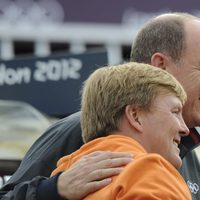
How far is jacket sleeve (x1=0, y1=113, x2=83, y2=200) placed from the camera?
2.92 m

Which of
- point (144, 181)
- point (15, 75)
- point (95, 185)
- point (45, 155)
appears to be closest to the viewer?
point (144, 181)

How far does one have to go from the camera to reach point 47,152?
117 inches

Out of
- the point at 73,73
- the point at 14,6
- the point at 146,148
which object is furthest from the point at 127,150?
the point at 14,6

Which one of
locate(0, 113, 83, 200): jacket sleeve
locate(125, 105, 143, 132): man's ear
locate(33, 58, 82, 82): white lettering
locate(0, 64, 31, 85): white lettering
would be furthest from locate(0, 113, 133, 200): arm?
locate(0, 64, 31, 85): white lettering

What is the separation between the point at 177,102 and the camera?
8.21 feet

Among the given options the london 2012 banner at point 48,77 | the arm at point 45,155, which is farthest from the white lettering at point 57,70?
the arm at point 45,155

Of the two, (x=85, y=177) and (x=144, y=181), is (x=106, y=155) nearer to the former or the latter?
(x=85, y=177)

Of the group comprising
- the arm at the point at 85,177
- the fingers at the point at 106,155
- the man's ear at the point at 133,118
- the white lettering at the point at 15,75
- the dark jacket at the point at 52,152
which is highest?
the man's ear at the point at 133,118

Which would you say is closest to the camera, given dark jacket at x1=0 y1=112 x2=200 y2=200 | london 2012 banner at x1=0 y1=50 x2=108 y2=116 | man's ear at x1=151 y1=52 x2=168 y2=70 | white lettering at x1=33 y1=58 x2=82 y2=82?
dark jacket at x1=0 y1=112 x2=200 y2=200

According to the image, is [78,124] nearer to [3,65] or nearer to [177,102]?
[177,102]

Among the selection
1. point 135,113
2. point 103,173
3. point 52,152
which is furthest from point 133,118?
point 52,152

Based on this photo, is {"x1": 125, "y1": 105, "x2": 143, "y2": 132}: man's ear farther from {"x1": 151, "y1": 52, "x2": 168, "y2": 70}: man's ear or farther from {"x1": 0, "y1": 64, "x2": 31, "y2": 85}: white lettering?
{"x1": 0, "y1": 64, "x2": 31, "y2": 85}: white lettering

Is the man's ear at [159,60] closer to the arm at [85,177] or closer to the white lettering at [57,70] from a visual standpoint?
the arm at [85,177]

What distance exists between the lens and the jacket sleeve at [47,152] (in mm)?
2924
